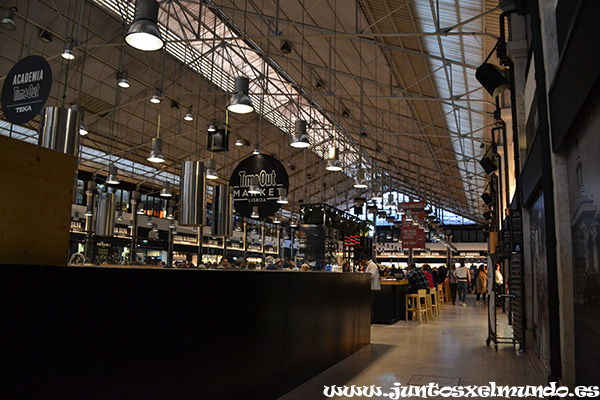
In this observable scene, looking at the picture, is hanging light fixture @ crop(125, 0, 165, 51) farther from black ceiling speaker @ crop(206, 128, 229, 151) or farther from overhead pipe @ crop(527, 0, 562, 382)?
overhead pipe @ crop(527, 0, 562, 382)

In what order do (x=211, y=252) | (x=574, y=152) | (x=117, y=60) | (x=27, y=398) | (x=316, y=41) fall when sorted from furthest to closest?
(x=117, y=60)
(x=316, y=41)
(x=211, y=252)
(x=574, y=152)
(x=27, y=398)

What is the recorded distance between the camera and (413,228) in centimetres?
1752

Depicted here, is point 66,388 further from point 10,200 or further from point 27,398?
point 10,200

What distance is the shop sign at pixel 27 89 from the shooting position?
516 centimetres

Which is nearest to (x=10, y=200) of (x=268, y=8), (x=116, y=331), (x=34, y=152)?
(x=34, y=152)

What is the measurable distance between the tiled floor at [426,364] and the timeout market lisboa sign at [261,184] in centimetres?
215

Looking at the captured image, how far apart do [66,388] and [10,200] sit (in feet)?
2.89

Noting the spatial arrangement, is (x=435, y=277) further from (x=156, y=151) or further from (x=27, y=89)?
(x=27, y=89)

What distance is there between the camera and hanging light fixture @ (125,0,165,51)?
4109 millimetres

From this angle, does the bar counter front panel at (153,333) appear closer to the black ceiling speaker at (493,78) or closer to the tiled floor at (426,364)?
the tiled floor at (426,364)

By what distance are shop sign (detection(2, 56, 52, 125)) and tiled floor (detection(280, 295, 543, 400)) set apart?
3980mm

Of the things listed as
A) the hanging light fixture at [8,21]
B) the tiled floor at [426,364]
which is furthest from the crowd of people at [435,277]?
the hanging light fixture at [8,21]

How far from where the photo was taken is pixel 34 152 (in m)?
2.30

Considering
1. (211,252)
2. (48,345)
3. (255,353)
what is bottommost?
(255,353)
